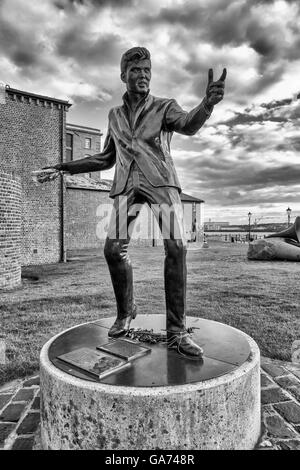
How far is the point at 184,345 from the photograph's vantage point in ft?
8.10

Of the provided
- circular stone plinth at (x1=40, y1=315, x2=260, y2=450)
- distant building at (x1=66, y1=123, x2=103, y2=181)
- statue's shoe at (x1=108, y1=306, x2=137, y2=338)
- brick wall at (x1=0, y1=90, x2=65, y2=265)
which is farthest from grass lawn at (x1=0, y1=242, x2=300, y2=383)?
distant building at (x1=66, y1=123, x2=103, y2=181)

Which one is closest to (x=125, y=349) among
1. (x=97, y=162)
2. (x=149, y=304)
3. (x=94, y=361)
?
(x=94, y=361)

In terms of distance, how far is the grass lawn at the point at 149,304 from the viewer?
457 centimetres

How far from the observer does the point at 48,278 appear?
11.5 m

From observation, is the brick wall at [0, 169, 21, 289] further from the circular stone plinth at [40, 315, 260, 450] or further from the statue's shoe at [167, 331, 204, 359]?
the statue's shoe at [167, 331, 204, 359]

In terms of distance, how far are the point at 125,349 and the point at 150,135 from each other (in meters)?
1.66

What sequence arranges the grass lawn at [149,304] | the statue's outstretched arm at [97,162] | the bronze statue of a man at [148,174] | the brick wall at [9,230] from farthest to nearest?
1. the brick wall at [9,230]
2. the grass lawn at [149,304]
3. the statue's outstretched arm at [97,162]
4. the bronze statue of a man at [148,174]

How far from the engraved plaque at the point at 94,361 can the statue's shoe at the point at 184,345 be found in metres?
0.41

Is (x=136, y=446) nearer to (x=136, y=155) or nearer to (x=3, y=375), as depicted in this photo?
(x=136, y=155)

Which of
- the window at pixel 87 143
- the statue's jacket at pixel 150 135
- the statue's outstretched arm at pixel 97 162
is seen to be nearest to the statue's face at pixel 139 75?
the statue's jacket at pixel 150 135

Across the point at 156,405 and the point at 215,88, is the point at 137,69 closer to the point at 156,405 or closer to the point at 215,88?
the point at 215,88

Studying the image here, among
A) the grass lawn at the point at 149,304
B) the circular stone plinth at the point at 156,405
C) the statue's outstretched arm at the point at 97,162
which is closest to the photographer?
the circular stone plinth at the point at 156,405

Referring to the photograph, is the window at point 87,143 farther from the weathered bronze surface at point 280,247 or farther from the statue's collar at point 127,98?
the statue's collar at point 127,98

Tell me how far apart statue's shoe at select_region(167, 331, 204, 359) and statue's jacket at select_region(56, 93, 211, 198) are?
1.15m
